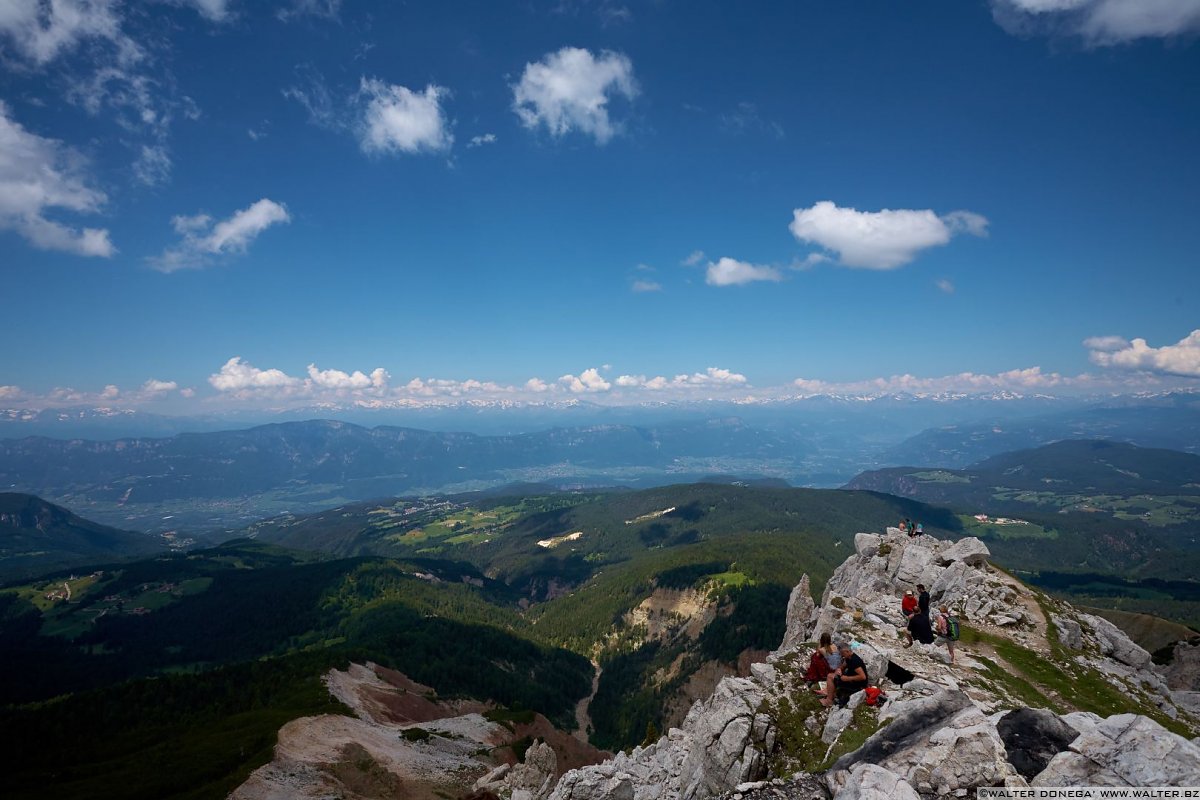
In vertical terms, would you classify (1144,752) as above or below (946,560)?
above

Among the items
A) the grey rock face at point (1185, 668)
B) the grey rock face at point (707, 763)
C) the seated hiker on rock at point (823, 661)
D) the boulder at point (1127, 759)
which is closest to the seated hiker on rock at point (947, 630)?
the seated hiker on rock at point (823, 661)

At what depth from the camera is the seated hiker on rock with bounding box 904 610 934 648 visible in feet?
95.9

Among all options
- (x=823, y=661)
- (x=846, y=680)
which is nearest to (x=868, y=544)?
(x=823, y=661)

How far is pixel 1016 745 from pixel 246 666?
5336 inches

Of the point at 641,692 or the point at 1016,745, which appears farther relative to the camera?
the point at 641,692

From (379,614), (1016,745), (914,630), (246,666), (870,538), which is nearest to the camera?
(1016,745)

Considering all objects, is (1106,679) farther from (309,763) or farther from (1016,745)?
(309,763)

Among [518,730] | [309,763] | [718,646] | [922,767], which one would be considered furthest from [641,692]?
[922,767]

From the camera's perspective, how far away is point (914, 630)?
1165 inches

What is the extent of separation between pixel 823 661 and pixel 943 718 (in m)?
8.47

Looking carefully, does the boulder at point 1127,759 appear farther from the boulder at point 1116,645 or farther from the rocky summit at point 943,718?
the boulder at point 1116,645

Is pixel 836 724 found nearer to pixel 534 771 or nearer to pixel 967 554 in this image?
pixel 967 554

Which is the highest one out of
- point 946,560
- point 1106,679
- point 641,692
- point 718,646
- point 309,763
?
point 946,560

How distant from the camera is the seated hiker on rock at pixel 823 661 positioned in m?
25.2
